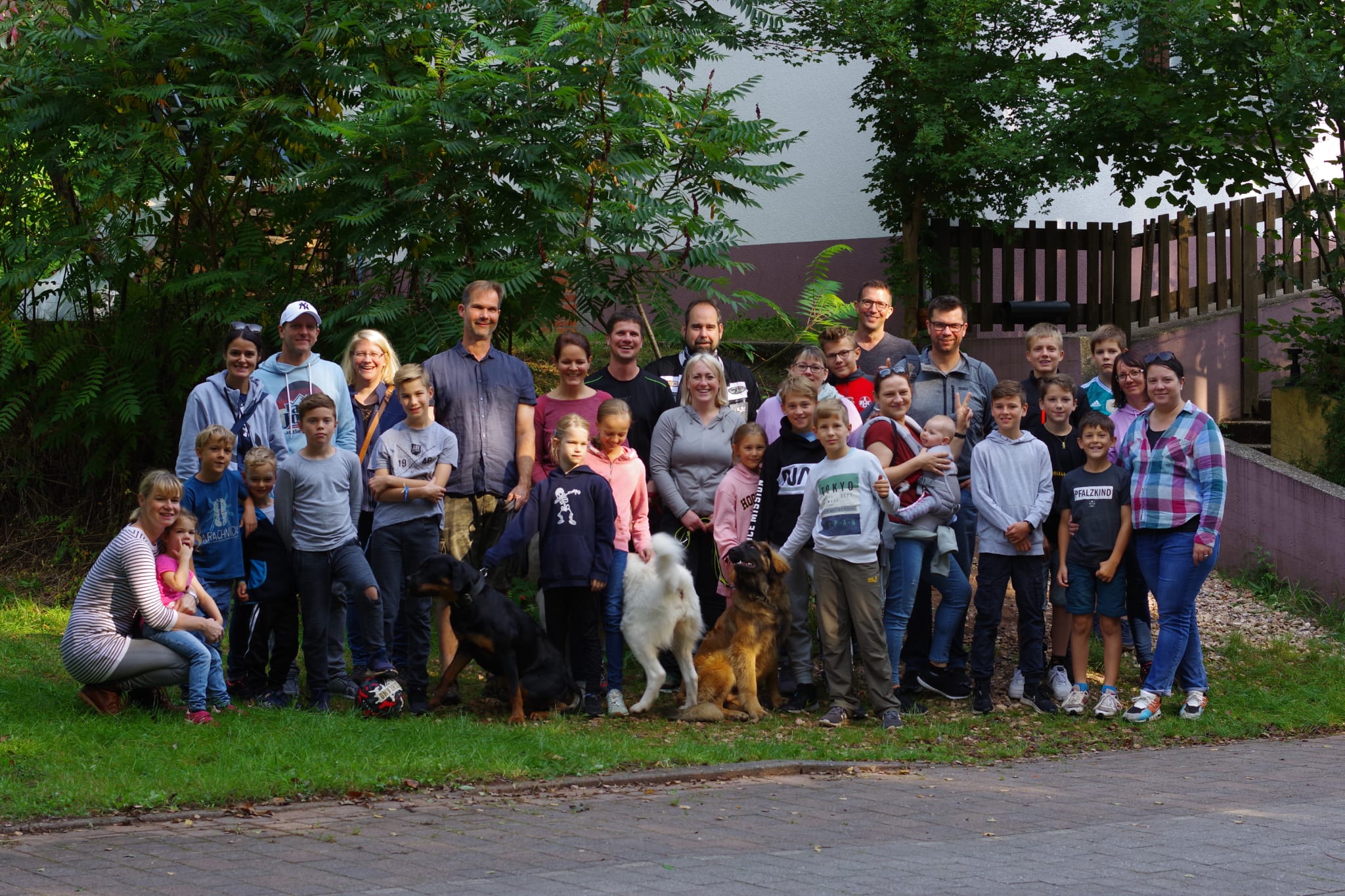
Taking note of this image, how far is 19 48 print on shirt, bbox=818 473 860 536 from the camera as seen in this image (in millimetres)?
8492

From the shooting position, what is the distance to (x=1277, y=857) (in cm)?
576

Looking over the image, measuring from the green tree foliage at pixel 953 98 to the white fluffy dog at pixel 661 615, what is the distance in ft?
22.1

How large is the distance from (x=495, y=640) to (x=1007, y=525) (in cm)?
334

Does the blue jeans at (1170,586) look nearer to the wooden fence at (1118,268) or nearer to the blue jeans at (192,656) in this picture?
the blue jeans at (192,656)

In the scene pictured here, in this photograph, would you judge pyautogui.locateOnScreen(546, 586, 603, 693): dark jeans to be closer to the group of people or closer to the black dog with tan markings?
the group of people

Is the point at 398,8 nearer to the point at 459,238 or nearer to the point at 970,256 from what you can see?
the point at 459,238

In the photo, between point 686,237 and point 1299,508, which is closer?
point 686,237

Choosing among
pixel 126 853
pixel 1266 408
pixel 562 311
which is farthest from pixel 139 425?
pixel 1266 408

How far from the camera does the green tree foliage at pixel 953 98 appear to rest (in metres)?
13.9

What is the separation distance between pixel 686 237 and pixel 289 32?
3.55 metres

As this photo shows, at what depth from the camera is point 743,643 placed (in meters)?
8.55

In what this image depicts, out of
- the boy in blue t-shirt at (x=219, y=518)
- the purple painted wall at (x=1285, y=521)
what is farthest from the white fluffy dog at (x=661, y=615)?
the purple painted wall at (x=1285, y=521)

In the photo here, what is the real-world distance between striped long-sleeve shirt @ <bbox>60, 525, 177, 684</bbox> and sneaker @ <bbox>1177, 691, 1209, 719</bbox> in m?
6.23

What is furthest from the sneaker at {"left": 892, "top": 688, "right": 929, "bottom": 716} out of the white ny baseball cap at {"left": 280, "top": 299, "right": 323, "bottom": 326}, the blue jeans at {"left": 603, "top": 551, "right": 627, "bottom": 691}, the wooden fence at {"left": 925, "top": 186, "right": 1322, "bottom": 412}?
the wooden fence at {"left": 925, "top": 186, "right": 1322, "bottom": 412}
